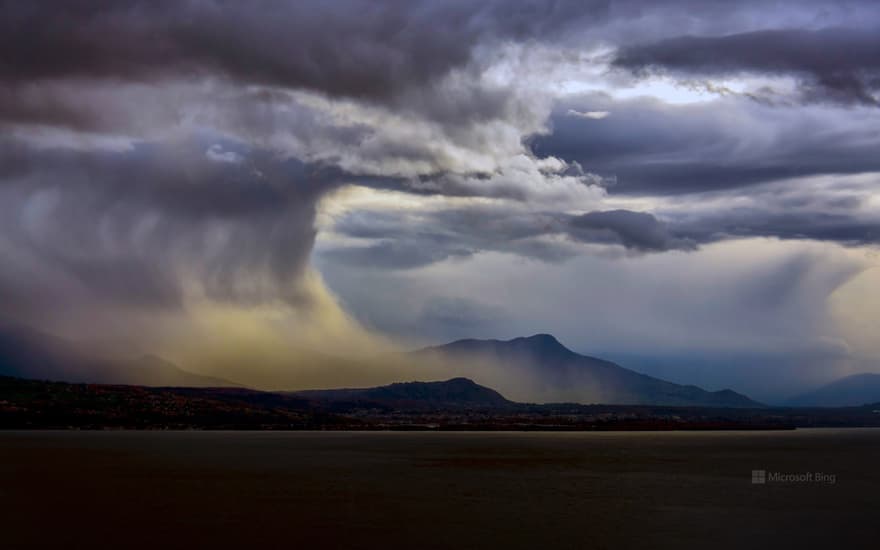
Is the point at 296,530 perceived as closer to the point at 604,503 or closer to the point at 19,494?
the point at 604,503

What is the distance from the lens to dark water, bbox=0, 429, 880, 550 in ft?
167

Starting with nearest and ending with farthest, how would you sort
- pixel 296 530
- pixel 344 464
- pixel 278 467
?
pixel 296 530
pixel 278 467
pixel 344 464

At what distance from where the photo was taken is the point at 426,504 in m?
67.1

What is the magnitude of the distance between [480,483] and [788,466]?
52630 mm

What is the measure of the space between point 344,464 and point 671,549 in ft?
229

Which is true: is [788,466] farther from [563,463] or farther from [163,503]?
[163,503]

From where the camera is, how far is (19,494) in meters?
72.7

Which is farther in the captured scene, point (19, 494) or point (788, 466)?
point (788, 466)

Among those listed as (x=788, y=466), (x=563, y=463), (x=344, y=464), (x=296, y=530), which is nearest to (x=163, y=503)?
(x=296, y=530)

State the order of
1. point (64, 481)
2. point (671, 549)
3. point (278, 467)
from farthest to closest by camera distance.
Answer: point (278, 467), point (64, 481), point (671, 549)

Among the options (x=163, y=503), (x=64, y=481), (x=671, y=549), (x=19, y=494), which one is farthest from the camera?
(x=64, y=481)

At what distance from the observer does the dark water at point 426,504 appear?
1998 inches

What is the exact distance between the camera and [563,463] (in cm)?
11625

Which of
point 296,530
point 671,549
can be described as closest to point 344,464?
point 296,530
